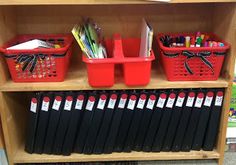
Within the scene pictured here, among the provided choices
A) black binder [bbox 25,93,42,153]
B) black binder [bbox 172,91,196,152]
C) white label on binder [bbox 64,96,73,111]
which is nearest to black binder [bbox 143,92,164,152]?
black binder [bbox 172,91,196,152]

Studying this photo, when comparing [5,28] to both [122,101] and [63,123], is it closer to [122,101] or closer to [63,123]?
[63,123]

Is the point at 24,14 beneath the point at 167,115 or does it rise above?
above

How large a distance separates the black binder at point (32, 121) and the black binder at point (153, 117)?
48 cm

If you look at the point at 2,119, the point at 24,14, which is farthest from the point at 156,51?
the point at 2,119

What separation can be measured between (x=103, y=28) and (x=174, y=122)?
1.86 feet

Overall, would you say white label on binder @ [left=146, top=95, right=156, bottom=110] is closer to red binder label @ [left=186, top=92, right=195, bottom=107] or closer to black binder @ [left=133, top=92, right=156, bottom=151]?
black binder @ [left=133, top=92, right=156, bottom=151]

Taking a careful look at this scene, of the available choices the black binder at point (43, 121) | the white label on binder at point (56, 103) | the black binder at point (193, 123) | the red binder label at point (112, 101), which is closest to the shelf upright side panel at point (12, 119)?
the black binder at point (43, 121)

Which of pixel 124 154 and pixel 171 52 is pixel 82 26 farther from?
pixel 124 154

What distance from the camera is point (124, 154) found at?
133 cm

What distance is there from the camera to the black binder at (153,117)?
1.23 metres

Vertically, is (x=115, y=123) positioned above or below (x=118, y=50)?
below

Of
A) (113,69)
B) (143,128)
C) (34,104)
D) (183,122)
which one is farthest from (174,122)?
(34,104)

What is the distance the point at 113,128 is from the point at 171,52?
1.38 ft

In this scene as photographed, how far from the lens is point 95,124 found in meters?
1.27
